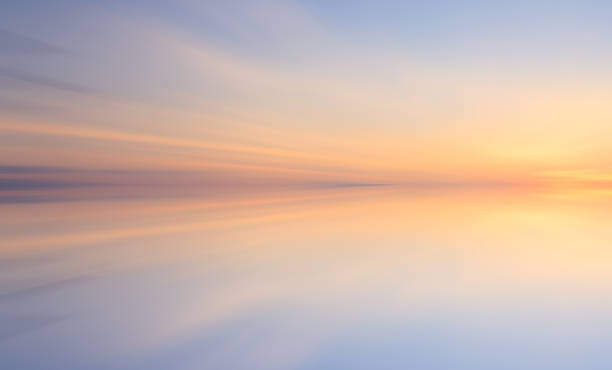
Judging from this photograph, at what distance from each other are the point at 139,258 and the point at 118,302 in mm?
614

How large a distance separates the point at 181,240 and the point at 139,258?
1.55 feet

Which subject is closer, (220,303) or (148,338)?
(148,338)

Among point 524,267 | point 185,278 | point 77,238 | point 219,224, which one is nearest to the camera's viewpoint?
point 185,278

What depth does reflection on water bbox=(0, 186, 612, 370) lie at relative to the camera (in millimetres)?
1079

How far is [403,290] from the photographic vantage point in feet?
5.07

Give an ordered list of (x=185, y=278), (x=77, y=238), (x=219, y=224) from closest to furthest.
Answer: (x=185, y=278) < (x=77, y=238) < (x=219, y=224)

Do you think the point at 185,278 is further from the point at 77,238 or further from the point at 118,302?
the point at 77,238

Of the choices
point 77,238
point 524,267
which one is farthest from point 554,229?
point 77,238

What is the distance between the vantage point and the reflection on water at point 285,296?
1.08 m

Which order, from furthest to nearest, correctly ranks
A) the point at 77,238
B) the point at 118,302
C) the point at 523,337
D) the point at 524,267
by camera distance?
the point at 77,238 < the point at 524,267 < the point at 118,302 < the point at 523,337

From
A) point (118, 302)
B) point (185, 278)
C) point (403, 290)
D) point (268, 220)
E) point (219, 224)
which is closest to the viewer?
point (118, 302)

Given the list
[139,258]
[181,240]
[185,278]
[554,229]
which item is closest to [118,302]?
[185,278]

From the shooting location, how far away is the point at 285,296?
1461 mm

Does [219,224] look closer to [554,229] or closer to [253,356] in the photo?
[253,356]
